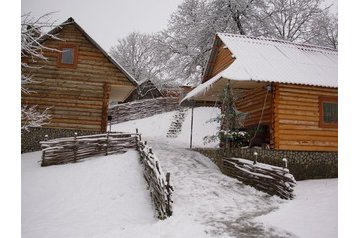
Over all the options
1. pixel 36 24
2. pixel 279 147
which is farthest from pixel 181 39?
pixel 36 24

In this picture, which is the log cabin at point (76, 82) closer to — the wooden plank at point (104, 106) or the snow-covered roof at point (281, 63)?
the wooden plank at point (104, 106)

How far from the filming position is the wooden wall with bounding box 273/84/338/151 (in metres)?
7.95

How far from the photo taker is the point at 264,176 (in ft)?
23.4

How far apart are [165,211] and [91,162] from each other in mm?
3945

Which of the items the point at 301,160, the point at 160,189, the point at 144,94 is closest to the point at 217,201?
the point at 160,189

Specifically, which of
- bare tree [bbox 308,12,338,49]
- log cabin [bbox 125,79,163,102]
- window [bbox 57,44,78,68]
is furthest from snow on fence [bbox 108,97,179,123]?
bare tree [bbox 308,12,338,49]

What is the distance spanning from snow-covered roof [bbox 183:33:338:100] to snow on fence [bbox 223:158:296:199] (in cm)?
221

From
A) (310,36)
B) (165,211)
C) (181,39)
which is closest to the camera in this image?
(165,211)

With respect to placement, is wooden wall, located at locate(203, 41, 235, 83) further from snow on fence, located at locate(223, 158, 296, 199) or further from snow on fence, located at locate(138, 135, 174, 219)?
snow on fence, located at locate(138, 135, 174, 219)

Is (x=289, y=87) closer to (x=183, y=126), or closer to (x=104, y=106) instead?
(x=104, y=106)
